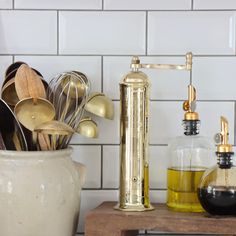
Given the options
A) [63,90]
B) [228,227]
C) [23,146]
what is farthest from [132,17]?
[228,227]

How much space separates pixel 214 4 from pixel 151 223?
17.1 inches

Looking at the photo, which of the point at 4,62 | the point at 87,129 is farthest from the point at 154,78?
the point at 4,62

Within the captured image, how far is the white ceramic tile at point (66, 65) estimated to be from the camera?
94 cm

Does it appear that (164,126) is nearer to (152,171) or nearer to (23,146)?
(152,171)

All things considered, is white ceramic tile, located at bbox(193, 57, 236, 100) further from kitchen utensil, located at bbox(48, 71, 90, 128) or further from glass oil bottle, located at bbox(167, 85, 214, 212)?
kitchen utensil, located at bbox(48, 71, 90, 128)

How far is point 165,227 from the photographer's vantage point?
2.47 ft

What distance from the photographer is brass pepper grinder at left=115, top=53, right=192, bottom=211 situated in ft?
2.70

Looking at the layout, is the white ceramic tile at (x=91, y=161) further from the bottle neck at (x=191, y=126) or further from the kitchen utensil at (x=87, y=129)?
the bottle neck at (x=191, y=126)

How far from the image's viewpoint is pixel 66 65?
0.95 metres

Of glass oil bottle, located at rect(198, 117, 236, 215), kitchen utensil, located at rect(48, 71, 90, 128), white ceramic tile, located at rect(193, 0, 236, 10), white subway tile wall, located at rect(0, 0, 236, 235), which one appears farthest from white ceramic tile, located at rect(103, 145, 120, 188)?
white ceramic tile, located at rect(193, 0, 236, 10)

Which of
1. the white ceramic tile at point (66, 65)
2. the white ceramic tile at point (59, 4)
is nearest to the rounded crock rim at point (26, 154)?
the white ceramic tile at point (66, 65)

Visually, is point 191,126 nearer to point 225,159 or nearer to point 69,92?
point 225,159

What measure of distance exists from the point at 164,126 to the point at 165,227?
0.24 metres

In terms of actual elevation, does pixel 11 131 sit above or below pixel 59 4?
below
